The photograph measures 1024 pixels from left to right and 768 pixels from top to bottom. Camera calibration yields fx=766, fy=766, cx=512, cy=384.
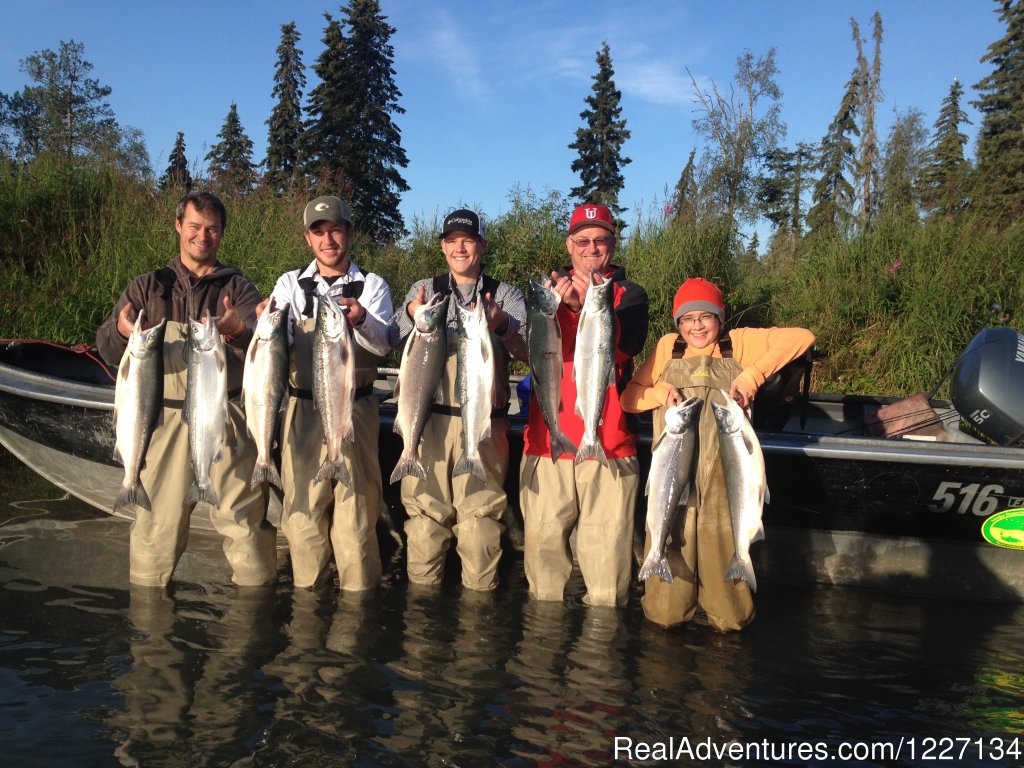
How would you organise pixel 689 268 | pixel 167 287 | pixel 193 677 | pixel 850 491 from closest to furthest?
pixel 193 677 → pixel 167 287 → pixel 850 491 → pixel 689 268

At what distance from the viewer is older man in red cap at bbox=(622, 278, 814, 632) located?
4180 millimetres

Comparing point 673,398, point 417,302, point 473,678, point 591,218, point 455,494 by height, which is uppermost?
point 591,218

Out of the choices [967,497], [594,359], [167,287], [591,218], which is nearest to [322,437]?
[167,287]

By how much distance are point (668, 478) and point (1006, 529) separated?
93.1 inches

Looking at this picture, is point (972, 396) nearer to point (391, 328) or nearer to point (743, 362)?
point (743, 362)

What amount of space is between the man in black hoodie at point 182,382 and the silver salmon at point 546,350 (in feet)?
5.73

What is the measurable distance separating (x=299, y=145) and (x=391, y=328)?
96.3 ft

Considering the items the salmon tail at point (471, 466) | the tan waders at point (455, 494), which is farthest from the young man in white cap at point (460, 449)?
the salmon tail at point (471, 466)

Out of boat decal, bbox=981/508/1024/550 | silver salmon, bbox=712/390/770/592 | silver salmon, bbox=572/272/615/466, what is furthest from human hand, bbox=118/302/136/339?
boat decal, bbox=981/508/1024/550

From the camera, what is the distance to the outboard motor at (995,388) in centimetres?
491

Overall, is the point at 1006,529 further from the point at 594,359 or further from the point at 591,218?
the point at 591,218

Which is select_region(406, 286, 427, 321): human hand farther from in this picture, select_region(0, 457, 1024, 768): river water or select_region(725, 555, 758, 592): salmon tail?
select_region(725, 555, 758, 592): salmon tail

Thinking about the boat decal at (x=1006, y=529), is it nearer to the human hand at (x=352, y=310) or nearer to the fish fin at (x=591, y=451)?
the fish fin at (x=591, y=451)

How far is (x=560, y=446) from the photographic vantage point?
13.7 feet
